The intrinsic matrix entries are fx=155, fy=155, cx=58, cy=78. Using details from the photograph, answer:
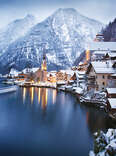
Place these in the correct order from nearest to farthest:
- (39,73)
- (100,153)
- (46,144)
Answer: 1. (100,153)
2. (46,144)
3. (39,73)

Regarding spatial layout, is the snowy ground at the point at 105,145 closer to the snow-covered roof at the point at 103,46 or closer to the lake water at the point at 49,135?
the lake water at the point at 49,135

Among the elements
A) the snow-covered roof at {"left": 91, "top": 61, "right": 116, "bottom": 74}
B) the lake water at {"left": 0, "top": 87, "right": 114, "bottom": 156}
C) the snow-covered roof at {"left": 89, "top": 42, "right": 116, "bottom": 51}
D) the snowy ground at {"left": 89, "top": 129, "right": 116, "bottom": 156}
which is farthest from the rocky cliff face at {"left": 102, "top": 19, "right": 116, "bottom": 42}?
the snowy ground at {"left": 89, "top": 129, "right": 116, "bottom": 156}

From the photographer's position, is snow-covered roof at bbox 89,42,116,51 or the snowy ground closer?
the snowy ground

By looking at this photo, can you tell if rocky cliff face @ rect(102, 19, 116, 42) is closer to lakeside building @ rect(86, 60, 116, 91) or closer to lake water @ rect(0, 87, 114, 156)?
lakeside building @ rect(86, 60, 116, 91)

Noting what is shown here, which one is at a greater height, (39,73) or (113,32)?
(113,32)

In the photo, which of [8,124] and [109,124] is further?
[8,124]

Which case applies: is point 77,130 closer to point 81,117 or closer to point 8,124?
point 81,117

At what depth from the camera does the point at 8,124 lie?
19922mm

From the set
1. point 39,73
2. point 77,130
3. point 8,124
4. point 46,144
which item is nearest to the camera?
point 46,144

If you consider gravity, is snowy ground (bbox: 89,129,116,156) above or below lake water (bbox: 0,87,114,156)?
above

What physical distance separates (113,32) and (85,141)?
92533 mm

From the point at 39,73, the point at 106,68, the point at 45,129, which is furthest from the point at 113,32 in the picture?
the point at 45,129

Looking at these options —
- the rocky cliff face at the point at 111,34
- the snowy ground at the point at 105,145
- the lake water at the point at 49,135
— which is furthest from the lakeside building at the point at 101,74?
the rocky cliff face at the point at 111,34

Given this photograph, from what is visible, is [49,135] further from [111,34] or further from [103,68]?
[111,34]
